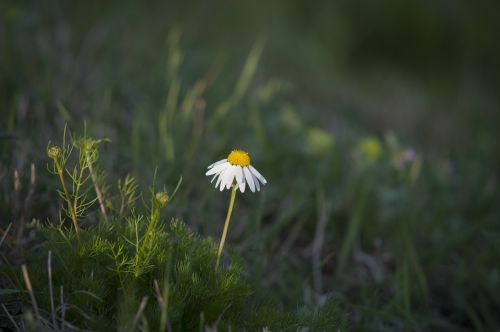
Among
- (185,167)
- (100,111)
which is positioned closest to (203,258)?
(185,167)

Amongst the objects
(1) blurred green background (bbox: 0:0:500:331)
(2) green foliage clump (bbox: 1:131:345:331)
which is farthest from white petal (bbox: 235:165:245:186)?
(1) blurred green background (bbox: 0:0:500:331)

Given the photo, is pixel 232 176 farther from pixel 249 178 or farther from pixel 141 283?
pixel 141 283

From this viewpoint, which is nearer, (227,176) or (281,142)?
(227,176)

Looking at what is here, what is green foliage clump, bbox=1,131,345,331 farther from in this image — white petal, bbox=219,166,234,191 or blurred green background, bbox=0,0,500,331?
blurred green background, bbox=0,0,500,331

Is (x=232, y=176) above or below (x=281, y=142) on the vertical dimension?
below

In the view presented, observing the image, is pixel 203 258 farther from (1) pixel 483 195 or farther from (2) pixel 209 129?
(1) pixel 483 195

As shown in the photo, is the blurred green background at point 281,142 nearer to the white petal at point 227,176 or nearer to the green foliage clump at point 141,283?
the green foliage clump at point 141,283

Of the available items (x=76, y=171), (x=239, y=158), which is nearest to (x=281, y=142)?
(x=239, y=158)

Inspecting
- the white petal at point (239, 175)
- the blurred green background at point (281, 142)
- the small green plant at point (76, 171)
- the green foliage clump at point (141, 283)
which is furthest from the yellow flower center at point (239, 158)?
the blurred green background at point (281, 142)
